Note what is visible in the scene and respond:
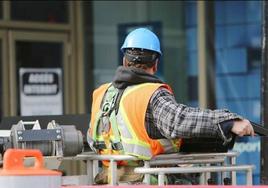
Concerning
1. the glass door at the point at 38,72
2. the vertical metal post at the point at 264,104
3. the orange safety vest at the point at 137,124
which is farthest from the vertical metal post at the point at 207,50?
the orange safety vest at the point at 137,124

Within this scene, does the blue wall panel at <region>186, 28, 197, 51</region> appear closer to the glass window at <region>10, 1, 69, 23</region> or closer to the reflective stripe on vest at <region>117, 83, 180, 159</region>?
the glass window at <region>10, 1, 69, 23</region>

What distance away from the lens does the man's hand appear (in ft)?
12.4

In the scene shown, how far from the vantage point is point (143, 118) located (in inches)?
163

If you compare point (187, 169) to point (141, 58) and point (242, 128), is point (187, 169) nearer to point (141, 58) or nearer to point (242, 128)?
point (242, 128)

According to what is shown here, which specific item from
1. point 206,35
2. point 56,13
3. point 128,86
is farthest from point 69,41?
point 128,86

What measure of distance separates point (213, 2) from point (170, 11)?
631 mm

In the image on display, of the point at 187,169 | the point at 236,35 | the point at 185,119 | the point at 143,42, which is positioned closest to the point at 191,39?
the point at 236,35

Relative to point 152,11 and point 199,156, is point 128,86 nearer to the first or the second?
point 199,156

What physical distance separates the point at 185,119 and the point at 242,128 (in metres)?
0.32

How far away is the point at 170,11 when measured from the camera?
359 inches

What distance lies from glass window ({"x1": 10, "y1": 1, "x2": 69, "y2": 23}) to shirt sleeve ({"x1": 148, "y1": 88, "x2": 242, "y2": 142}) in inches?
209

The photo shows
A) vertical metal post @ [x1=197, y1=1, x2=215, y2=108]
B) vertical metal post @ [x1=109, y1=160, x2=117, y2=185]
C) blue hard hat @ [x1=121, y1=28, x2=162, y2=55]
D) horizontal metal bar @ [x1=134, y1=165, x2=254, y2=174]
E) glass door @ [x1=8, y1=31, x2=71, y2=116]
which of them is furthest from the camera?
glass door @ [x1=8, y1=31, x2=71, y2=116]

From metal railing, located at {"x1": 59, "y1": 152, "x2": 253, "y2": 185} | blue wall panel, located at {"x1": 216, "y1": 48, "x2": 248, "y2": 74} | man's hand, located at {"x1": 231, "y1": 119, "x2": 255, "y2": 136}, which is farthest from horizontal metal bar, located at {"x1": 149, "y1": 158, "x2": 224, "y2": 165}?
blue wall panel, located at {"x1": 216, "y1": 48, "x2": 248, "y2": 74}

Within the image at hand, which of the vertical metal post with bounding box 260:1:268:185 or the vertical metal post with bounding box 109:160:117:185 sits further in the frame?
the vertical metal post with bounding box 260:1:268:185
